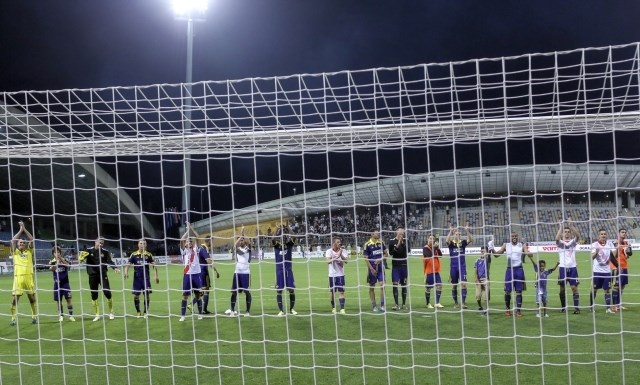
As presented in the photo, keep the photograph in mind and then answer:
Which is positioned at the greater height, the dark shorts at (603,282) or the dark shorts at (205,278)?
the dark shorts at (205,278)

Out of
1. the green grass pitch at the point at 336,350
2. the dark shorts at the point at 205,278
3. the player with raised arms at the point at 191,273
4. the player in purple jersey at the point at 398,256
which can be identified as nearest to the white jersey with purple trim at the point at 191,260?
the player with raised arms at the point at 191,273

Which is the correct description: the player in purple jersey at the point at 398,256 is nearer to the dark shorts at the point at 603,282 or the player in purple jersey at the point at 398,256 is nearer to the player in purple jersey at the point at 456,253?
the player in purple jersey at the point at 456,253

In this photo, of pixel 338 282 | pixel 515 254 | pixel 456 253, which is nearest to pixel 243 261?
pixel 338 282

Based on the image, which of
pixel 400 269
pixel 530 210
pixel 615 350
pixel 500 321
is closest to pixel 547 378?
pixel 615 350

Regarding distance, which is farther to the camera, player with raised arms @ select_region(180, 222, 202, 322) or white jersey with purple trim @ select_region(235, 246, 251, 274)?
white jersey with purple trim @ select_region(235, 246, 251, 274)

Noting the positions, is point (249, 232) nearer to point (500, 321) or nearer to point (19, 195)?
point (500, 321)

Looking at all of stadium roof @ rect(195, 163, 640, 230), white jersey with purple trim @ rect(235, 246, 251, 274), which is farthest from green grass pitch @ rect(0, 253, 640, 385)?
stadium roof @ rect(195, 163, 640, 230)

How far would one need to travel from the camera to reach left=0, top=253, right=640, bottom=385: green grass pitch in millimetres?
6535

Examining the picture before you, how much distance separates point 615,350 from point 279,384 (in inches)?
168

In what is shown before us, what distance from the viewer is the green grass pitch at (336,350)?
654 cm

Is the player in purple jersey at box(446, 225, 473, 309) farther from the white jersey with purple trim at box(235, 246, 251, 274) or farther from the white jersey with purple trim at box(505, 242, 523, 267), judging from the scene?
the white jersey with purple trim at box(235, 246, 251, 274)

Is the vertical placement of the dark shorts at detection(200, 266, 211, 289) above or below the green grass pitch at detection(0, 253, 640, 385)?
above

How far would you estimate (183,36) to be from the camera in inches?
1372

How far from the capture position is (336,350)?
7.75 metres
